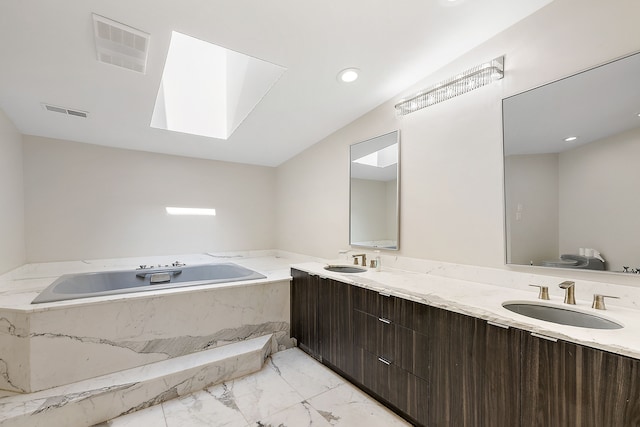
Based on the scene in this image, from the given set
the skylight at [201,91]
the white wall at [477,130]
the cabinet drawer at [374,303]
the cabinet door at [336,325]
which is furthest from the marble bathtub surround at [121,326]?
the skylight at [201,91]

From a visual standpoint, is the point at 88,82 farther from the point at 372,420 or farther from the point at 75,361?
the point at 372,420

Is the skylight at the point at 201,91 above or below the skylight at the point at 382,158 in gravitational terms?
above

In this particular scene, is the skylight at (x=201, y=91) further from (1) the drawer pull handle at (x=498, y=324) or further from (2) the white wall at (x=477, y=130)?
(1) the drawer pull handle at (x=498, y=324)

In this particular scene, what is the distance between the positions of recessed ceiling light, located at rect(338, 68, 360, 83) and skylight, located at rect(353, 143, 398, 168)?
2.20 ft

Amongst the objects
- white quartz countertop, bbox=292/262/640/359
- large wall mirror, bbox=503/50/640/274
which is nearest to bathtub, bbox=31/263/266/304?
white quartz countertop, bbox=292/262/640/359

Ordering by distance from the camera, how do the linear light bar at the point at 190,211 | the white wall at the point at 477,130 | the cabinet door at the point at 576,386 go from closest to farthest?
the cabinet door at the point at 576,386, the white wall at the point at 477,130, the linear light bar at the point at 190,211

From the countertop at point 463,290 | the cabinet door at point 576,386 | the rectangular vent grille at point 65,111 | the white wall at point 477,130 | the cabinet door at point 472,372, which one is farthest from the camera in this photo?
the rectangular vent grille at point 65,111

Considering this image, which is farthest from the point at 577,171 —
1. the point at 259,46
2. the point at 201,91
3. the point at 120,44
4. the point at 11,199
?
the point at 11,199

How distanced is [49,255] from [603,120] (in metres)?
4.62

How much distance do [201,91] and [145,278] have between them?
2.20m

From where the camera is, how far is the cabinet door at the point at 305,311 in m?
2.39

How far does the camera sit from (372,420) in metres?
1.69

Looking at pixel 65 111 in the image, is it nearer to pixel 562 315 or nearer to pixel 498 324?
pixel 498 324

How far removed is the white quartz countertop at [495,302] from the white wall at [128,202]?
2.11m
